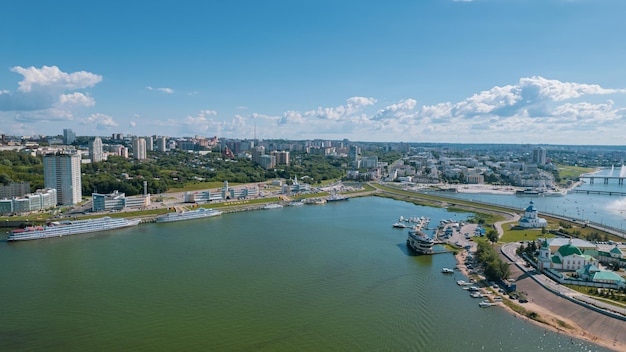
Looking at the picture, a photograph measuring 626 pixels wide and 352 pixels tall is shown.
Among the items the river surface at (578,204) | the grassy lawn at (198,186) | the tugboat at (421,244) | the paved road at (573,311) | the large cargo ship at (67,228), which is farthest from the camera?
the grassy lawn at (198,186)

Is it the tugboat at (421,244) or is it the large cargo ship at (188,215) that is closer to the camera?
the tugboat at (421,244)

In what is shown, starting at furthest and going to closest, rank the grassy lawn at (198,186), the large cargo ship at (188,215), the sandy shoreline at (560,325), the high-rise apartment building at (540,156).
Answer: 1. the high-rise apartment building at (540,156)
2. the grassy lawn at (198,186)
3. the large cargo ship at (188,215)
4. the sandy shoreline at (560,325)

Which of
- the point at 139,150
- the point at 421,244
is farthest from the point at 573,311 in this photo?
the point at 139,150

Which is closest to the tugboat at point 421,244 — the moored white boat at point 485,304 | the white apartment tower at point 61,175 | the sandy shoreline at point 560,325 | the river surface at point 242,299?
the river surface at point 242,299

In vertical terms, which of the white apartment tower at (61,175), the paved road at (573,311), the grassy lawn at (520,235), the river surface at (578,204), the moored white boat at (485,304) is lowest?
the river surface at (578,204)

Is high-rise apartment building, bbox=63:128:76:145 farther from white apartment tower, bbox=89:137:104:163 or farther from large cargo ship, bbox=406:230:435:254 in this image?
large cargo ship, bbox=406:230:435:254

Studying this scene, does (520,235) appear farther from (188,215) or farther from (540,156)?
(540,156)

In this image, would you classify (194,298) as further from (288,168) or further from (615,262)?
(288,168)

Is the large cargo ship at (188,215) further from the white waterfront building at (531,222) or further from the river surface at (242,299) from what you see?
the white waterfront building at (531,222)
